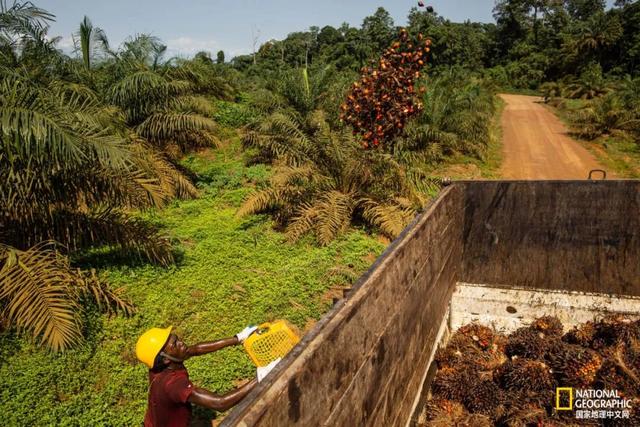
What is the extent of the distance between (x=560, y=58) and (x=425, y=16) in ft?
38.0

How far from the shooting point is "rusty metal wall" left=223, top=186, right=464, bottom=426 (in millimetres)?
1485

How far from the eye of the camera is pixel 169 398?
7.75 ft

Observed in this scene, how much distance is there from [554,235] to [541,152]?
988cm

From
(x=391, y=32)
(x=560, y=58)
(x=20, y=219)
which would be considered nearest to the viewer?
(x=20, y=219)

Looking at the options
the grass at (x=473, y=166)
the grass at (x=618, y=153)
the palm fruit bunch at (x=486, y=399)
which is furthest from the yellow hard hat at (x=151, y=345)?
the grass at (x=618, y=153)

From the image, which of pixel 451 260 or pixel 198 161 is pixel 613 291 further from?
pixel 198 161

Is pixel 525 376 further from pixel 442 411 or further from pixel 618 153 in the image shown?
pixel 618 153

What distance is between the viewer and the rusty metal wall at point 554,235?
400 centimetres

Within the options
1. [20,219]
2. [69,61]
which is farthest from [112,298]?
[69,61]

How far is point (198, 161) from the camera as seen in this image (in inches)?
435

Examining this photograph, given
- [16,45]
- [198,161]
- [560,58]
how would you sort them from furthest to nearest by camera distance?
[560,58] → [198,161] → [16,45]

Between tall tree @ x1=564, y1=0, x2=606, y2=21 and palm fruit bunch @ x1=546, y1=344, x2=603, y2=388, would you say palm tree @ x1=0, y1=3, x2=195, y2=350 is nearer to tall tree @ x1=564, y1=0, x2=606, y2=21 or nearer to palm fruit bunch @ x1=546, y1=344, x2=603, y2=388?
palm fruit bunch @ x1=546, y1=344, x2=603, y2=388

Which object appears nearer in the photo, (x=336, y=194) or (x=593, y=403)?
(x=593, y=403)

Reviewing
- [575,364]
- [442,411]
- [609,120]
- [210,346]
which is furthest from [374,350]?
[609,120]
